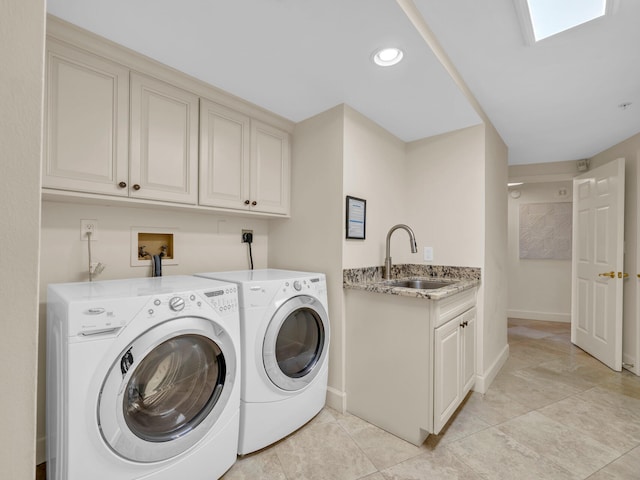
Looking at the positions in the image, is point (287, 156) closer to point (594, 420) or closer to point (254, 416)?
point (254, 416)

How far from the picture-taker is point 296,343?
70.9 inches

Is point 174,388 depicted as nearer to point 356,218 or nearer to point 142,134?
point 142,134

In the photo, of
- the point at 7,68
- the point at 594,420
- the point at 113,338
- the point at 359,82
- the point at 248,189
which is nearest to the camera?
the point at 7,68

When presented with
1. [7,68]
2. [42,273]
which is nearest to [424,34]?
[7,68]

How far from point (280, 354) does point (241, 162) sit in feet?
4.17

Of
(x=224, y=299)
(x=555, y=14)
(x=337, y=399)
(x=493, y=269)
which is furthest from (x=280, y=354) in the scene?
(x=555, y=14)

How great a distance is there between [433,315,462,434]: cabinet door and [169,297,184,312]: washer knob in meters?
1.31

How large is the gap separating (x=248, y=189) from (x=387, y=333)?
133cm

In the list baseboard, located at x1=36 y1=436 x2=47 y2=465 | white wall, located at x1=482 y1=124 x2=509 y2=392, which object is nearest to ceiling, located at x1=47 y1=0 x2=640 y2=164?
white wall, located at x1=482 y1=124 x2=509 y2=392

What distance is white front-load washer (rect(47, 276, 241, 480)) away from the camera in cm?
99

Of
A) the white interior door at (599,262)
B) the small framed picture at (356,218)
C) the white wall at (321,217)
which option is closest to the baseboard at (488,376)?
the white interior door at (599,262)

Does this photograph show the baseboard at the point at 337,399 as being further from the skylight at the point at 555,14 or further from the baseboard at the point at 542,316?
the baseboard at the point at 542,316

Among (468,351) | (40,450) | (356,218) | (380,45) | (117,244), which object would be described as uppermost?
(380,45)

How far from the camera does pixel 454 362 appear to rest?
5.97 feet
